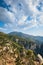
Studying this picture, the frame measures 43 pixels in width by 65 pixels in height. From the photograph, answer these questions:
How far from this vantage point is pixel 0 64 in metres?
69.9

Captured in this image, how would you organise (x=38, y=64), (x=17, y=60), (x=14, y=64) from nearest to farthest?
(x=14, y=64)
(x=17, y=60)
(x=38, y=64)

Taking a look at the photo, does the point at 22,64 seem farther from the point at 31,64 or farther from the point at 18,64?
the point at 31,64

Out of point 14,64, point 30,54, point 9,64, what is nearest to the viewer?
point 9,64

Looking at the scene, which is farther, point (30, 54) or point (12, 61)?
point (30, 54)

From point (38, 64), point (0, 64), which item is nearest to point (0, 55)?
point (0, 64)

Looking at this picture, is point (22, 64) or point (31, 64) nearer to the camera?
point (22, 64)

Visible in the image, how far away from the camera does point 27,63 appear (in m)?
98.3

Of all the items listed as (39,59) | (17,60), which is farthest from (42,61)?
(17,60)

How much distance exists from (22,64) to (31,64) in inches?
453

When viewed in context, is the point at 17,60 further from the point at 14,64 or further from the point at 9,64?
the point at 9,64

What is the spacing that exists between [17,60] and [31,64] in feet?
38.2

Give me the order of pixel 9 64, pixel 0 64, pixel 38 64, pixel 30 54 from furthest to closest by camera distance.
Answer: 1. pixel 30 54
2. pixel 38 64
3. pixel 9 64
4. pixel 0 64

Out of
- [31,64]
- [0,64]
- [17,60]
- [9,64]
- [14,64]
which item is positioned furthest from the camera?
[31,64]

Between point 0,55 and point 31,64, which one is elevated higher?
point 0,55
